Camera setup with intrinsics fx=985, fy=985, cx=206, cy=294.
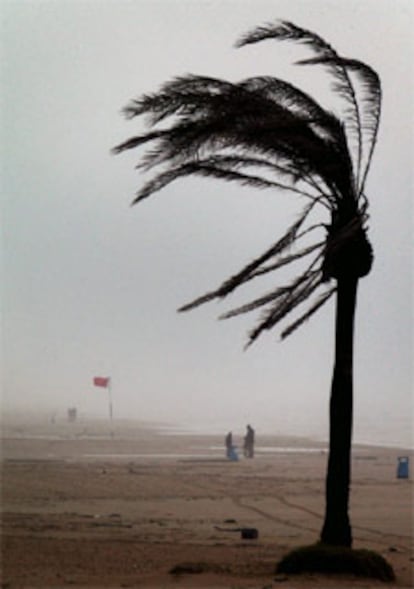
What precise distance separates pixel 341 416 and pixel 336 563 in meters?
1.75

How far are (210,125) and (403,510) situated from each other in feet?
39.3

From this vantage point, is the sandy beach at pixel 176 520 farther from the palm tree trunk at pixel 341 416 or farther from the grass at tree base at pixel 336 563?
the palm tree trunk at pixel 341 416

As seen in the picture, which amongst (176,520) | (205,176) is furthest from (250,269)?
(176,520)

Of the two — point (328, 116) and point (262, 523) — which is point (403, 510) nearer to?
point (262, 523)

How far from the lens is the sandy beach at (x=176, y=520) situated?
457 inches

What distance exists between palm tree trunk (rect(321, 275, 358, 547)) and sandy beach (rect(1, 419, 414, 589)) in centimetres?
91

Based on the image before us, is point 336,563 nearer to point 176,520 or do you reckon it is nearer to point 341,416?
point 341,416

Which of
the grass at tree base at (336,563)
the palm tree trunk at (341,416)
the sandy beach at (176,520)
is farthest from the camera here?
the palm tree trunk at (341,416)

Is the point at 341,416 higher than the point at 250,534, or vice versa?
the point at 341,416

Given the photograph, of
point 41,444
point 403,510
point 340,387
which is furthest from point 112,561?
point 41,444

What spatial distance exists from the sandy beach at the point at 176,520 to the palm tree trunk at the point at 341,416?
91 centimetres

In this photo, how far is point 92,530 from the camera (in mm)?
15859

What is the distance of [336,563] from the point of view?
1162 centimetres

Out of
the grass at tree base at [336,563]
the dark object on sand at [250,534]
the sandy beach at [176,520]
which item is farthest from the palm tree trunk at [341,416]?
the dark object on sand at [250,534]
